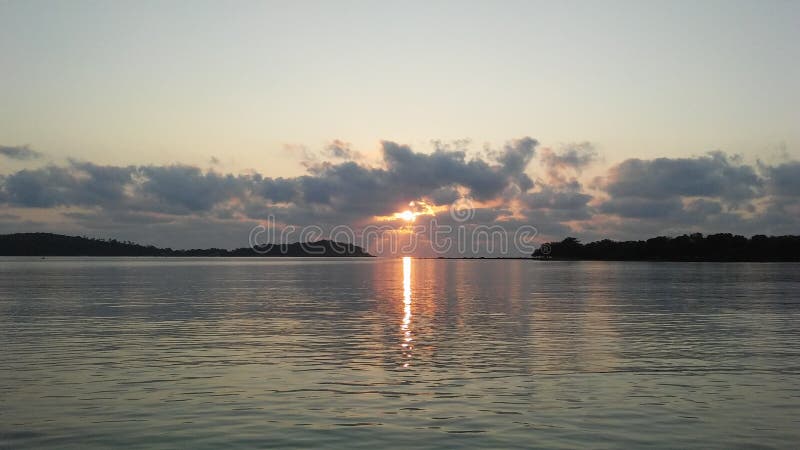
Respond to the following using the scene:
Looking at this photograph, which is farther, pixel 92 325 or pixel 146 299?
pixel 146 299

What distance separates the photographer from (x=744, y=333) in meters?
49.0

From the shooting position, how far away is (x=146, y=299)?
3273 inches

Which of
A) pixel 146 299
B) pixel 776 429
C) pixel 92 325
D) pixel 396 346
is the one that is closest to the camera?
pixel 776 429

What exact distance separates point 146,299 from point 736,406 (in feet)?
228

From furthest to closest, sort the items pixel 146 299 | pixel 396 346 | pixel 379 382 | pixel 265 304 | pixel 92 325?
pixel 146 299 → pixel 265 304 → pixel 92 325 → pixel 396 346 → pixel 379 382

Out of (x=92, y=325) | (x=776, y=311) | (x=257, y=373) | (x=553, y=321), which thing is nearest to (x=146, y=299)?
(x=92, y=325)

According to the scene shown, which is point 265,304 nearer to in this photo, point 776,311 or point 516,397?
point 776,311

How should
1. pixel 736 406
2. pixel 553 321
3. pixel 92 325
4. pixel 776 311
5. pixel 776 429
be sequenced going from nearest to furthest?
pixel 776 429
pixel 736 406
pixel 92 325
pixel 553 321
pixel 776 311

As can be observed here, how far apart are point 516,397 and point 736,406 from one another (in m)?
7.23

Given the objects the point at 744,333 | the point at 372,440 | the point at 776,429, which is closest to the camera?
the point at 372,440

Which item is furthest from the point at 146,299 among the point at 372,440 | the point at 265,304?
the point at 372,440

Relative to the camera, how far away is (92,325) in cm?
5278

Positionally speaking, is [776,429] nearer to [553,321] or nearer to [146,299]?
[553,321]

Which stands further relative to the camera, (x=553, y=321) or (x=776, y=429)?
(x=553, y=321)
